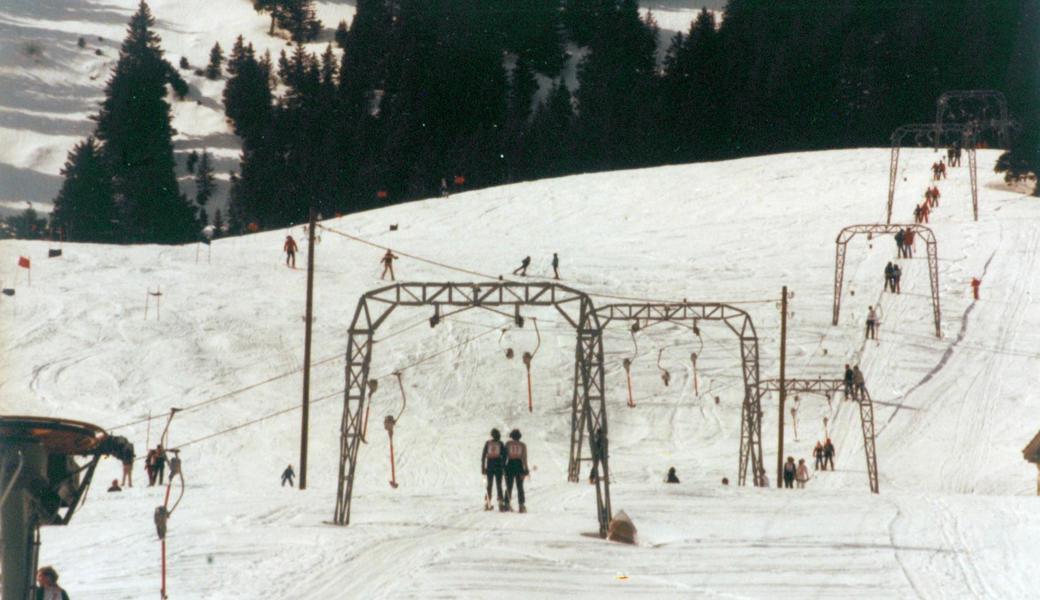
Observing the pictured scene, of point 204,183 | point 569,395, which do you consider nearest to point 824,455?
point 569,395

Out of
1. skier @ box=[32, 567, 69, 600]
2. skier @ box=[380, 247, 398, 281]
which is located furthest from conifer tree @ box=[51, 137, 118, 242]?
skier @ box=[32, 567, 69, 600]

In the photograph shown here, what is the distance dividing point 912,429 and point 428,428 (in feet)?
43.0

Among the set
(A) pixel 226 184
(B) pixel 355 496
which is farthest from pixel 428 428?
(A) pixel 226 184

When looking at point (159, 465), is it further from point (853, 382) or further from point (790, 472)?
point (853, 382)

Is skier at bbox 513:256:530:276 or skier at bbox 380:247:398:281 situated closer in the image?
skier at bbox 380:247:398:281

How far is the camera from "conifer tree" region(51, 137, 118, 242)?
266ft

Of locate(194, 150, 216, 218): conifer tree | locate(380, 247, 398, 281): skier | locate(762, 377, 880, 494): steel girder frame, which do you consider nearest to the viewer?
locate(762, 377, 880, 494): steel girder frame

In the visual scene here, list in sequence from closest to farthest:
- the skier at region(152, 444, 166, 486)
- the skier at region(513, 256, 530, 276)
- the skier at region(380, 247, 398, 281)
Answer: the skier at region(152, 444, 166, 486), the skier at region(380, 247, 398, 281), the skier at region(513, 256, 530, 276)

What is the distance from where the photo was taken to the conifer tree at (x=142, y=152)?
3238 inches

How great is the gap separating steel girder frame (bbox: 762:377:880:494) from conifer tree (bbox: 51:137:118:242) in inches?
1961

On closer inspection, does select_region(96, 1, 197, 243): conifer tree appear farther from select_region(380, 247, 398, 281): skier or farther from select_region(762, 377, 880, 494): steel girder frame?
select_region(762, 377, 880, 494): steel girder frame

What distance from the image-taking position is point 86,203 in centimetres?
8162

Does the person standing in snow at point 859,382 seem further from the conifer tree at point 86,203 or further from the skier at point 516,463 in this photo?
the conifer tree at point 86,203

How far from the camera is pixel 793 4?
109m
